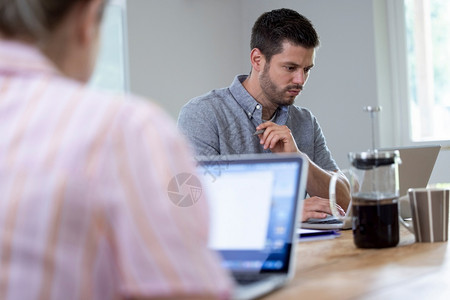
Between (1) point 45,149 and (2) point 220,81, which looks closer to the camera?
(1) point 45,149

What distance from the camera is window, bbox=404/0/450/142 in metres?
4.40

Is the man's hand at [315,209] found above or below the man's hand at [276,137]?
below

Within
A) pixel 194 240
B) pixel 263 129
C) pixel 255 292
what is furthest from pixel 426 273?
pixel 263 129

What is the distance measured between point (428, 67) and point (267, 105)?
2.10 metres

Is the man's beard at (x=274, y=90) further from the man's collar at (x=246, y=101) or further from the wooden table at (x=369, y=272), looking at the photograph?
the wooden table at (x=369, y=272)

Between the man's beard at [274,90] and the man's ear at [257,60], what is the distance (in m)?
0.04

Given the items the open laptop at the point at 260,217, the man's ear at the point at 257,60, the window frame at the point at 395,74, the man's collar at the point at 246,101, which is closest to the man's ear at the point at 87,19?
the open laptop at the point at 260,217

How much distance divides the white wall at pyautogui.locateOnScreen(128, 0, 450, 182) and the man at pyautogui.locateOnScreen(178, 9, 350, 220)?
5.02 feet

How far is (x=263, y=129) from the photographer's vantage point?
7.93 ft

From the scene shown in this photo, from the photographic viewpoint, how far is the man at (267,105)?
253 centimetres

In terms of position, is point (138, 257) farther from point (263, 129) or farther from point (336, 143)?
point (336, 143)

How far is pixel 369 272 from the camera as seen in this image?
124cm

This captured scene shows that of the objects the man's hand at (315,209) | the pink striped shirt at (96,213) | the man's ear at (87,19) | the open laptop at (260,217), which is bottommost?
the man's hand at (315,209)

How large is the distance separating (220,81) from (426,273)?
3610 mm
